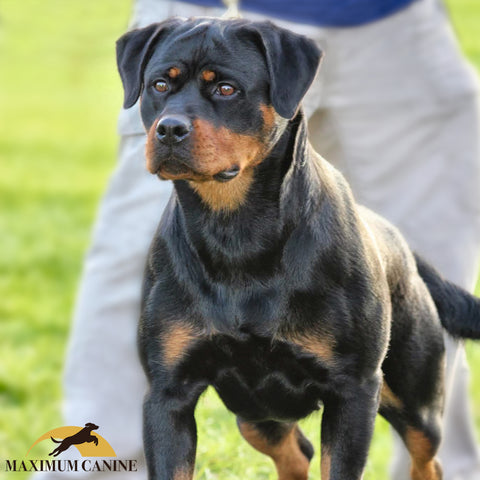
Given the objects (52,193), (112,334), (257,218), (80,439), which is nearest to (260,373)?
(257,218)

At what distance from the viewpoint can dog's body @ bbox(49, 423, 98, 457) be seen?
4.43 m

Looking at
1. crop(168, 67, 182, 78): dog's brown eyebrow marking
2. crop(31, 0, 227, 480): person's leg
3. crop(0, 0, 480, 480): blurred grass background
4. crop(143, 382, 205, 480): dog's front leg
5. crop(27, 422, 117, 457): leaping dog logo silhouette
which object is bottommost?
crop(0, 0, 480, 480): blurred grass background

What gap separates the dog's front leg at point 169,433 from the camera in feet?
10.4

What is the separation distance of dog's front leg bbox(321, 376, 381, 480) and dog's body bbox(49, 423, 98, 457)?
1515mm

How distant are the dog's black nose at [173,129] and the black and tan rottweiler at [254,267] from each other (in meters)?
0.08

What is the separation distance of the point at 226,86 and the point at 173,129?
0.76 feet

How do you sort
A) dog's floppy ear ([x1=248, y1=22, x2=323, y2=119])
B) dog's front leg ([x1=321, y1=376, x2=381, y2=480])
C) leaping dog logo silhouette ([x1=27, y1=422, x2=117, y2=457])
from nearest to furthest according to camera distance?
dog's floppy ear ([x1=248, y1=22, x2=323, y2=119]) → dog's front leg ([x1=321, y1=376, x2=381, y2=480]) → leaping dog logo silhouette ([x1=27, y1=422, x2=117, y2=457])

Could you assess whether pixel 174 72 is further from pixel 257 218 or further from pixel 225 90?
pixel 257 218

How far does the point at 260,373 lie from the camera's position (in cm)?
321

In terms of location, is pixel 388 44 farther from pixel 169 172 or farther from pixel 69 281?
pixel 69 281


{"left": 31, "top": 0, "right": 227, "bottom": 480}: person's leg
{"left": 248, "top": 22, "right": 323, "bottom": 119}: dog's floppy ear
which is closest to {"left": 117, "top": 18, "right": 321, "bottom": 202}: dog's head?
{"left": 248, "top": 22, "right": 323, "bottom": 119}: dog's floppy ear

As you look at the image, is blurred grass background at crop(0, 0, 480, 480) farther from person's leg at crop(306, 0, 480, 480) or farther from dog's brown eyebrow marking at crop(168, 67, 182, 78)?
dog's brown eyebrow marking at crop(168, 67, 182, 78)

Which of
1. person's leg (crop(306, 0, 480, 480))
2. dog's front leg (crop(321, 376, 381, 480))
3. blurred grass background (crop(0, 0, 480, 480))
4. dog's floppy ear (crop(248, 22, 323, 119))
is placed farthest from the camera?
blurred grass background (crop(0, 0, 480, 480))

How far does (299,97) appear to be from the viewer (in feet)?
9.94
